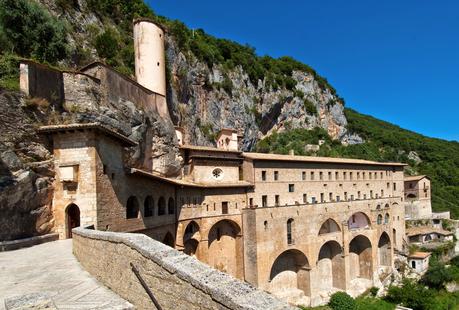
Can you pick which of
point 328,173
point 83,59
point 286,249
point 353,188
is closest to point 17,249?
point 83,59

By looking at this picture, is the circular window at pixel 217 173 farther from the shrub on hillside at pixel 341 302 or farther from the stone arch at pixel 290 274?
the shrub on hillside at pixel 341 302

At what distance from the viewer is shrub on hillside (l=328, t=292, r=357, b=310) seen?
2942cm

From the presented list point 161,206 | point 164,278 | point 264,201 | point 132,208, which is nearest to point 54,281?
point 164,278

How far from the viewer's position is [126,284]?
6562 millimetres

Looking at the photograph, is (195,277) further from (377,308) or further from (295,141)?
(295,141)

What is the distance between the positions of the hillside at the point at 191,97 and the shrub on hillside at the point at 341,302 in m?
24.6

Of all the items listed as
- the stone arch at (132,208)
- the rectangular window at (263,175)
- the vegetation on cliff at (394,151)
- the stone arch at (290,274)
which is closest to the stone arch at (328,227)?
the stone arch at (290,274)

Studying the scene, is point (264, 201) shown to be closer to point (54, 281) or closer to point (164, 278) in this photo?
point (54, 281)

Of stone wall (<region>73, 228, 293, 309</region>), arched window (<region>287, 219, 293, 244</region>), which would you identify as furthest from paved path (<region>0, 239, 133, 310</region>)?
arched window (<region>287, 219, 293, 244</region>)

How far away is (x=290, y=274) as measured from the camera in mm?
30750

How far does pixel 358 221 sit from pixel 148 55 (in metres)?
31.0

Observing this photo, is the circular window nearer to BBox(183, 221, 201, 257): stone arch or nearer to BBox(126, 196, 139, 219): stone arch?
BBox(183, 221, 201, 257): stone arch

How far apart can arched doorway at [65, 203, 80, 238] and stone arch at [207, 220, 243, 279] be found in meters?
13.9

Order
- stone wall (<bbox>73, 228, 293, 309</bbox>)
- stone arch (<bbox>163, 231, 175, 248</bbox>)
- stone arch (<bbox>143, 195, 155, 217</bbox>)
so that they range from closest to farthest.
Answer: stone wall (<bbox>73, 228, 293, 309</bbox>), stone arch (<bbox>143, 195, 155, 217</bbox>), stone arch (<bbox>163, 231, 175, 248</bbox>)
